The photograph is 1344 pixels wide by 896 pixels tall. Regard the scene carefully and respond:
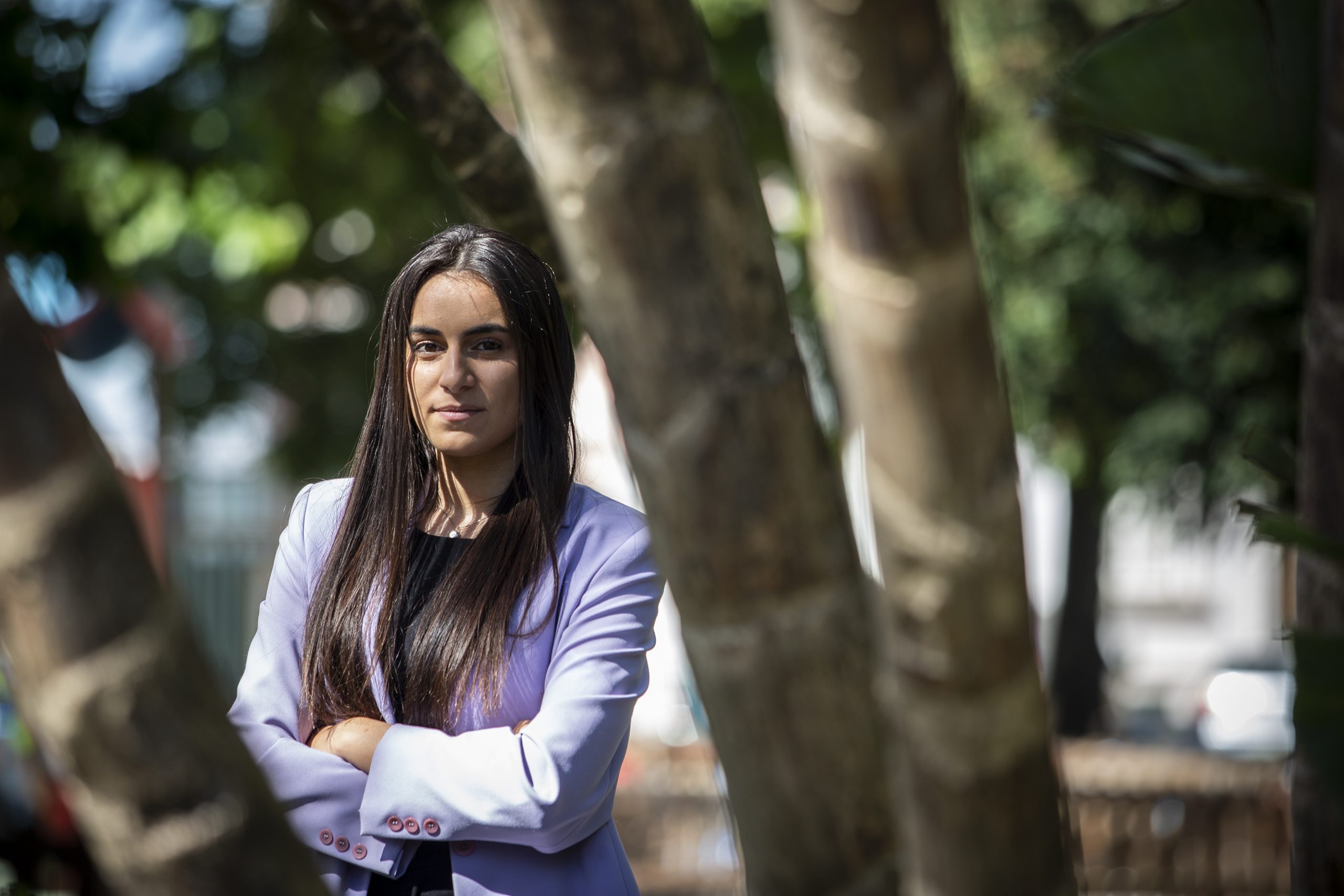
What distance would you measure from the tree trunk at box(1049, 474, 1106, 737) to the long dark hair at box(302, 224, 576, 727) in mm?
11504

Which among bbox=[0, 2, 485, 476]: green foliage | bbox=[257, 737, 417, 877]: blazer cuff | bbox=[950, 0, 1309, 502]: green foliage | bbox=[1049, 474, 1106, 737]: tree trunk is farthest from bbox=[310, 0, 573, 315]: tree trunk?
bbox=[1049, 474, 1106, 737]: tree trunk

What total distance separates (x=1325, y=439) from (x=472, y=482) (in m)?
1.12

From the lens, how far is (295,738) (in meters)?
1.80

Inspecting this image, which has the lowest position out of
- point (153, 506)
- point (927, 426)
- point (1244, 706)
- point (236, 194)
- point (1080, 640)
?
point (1244, 706)

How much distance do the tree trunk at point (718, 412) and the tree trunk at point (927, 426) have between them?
3.1 inches

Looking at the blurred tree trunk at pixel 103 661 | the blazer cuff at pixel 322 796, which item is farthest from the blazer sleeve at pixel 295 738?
the blurred tree trunk at pixel 103 661

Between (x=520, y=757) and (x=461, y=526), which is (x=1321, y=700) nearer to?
(x=520, y=757)

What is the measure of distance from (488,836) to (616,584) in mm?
348

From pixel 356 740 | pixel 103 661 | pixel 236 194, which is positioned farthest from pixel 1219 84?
pixel 236 194

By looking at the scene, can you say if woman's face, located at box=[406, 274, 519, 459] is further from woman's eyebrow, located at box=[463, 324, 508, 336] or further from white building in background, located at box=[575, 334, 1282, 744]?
white building in background, located at box=[575, 334, 1282, 744]

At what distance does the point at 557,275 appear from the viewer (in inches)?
85.8

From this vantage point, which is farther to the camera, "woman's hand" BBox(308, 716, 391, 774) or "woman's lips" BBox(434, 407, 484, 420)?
"woman's lips" BBox(434, 407, 484, 420)

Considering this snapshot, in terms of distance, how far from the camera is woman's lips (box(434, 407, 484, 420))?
183 centimetres

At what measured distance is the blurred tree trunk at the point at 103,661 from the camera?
3.15ft
